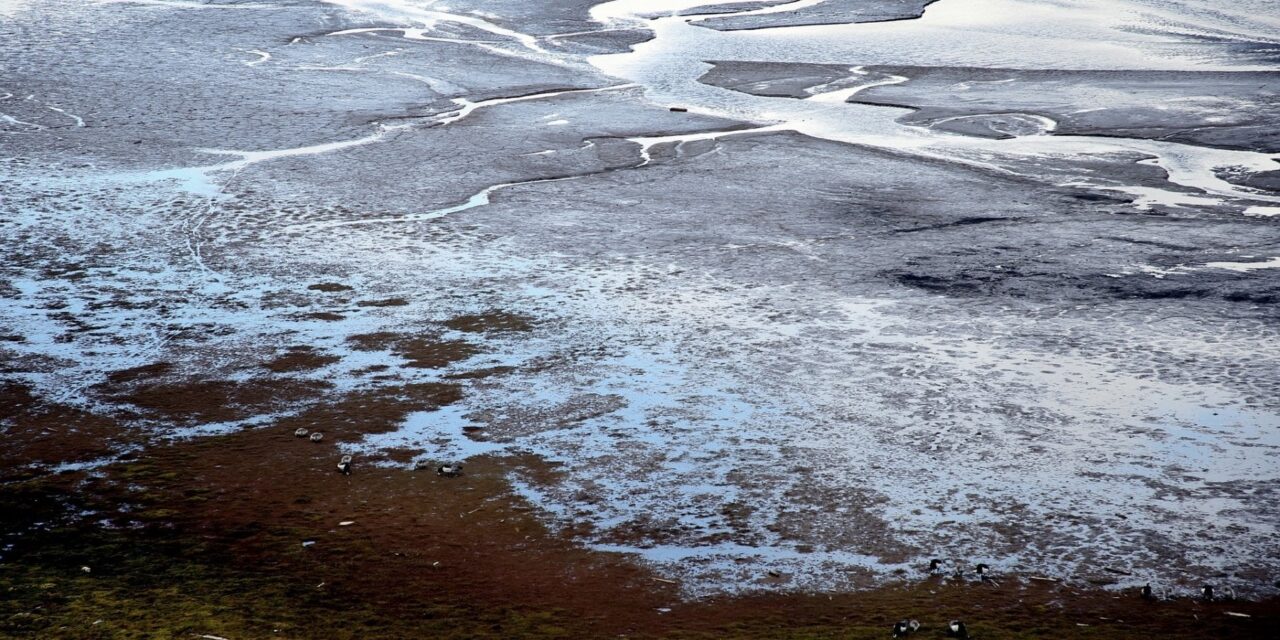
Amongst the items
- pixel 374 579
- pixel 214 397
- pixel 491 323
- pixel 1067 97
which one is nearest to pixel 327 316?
pixel 491 323

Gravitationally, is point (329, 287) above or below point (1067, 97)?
A: below

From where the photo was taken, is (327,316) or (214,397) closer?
(214,397)

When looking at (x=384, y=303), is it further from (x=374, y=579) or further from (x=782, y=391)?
(x=374, y=579)

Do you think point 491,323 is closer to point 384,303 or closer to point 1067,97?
point 384,303

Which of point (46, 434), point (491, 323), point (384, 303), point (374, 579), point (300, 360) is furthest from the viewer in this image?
point (384, 303)

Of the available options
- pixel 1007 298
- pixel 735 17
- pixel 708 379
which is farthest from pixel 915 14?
pixel 708 379

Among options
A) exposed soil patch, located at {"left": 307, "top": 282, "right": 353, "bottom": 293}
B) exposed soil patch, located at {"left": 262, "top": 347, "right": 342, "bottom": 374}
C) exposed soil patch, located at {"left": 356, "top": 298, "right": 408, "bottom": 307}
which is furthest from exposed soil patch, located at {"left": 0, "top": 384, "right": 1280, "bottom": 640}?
exposed soil patch, located at {"left": 307, "top": 282, "right": 353, "bottom": 293}

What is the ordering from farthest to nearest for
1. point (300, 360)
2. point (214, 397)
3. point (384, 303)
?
1. point (384, 303)
2. point (300, 360)
3. point (214, 397)

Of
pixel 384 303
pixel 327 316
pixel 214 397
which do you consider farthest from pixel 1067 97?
pixel 214 397

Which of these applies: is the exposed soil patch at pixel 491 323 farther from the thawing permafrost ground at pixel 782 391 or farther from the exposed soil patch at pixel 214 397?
the exposed soil patch at pixel 214 397
